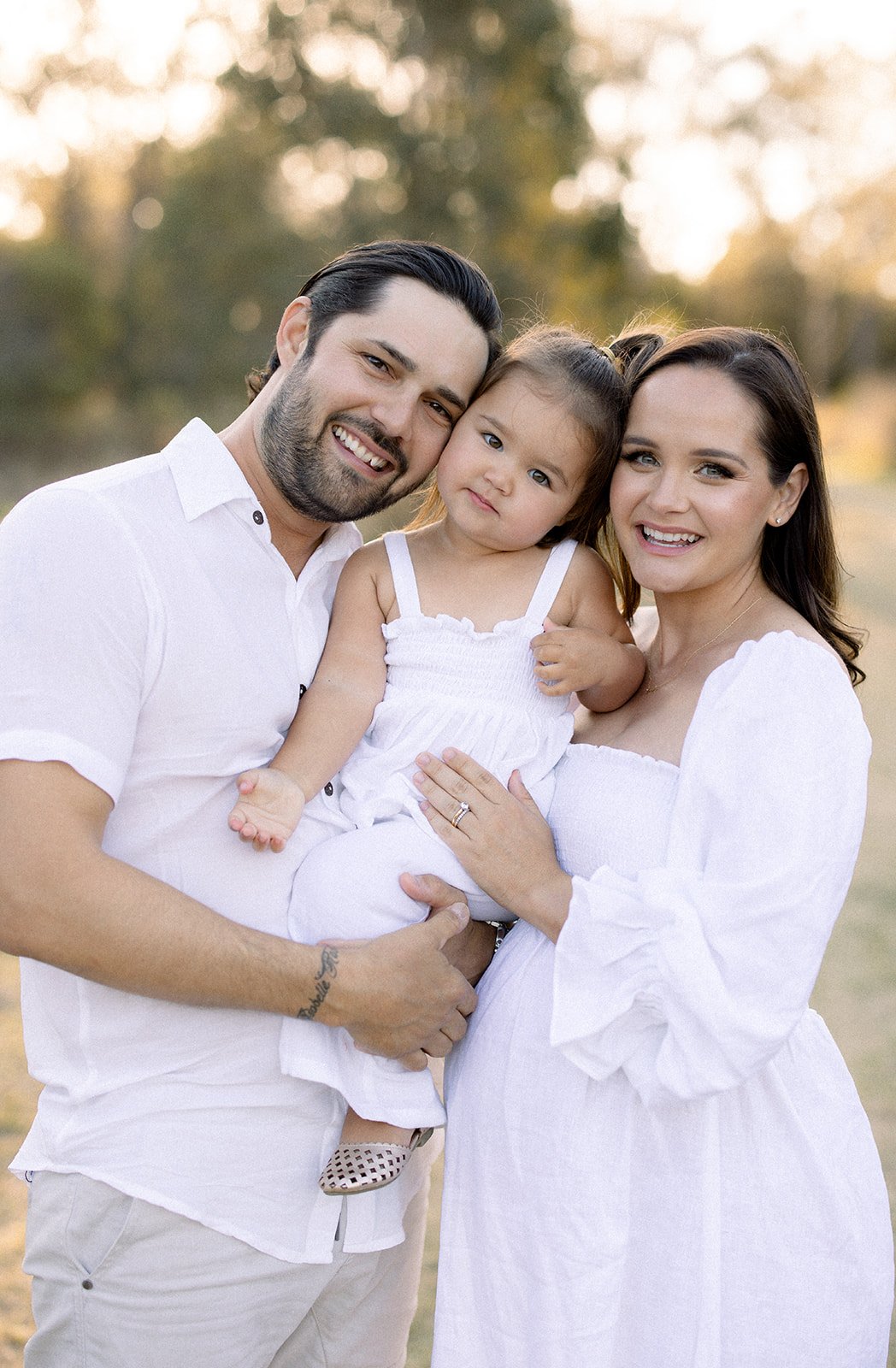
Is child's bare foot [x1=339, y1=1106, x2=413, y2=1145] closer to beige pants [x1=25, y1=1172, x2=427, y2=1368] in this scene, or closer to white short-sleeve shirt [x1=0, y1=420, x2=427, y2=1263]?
white short-sleeve shirt [x1=0, y1=420, x2=427, y2=1263]

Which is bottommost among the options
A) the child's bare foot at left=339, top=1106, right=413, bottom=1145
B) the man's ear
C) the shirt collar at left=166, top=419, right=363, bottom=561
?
the child's bare foot at left=339, top=1106, right=413, bottom=1145

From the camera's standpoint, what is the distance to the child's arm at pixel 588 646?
8.34 feet

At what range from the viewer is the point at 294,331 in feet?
8.72

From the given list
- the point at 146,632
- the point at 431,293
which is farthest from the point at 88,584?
the point at 431,293

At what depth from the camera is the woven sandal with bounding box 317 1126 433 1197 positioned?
2.19 m

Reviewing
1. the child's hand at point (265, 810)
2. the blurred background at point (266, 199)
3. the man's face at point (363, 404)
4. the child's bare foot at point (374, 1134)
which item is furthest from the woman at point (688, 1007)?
the blurred background at point (266, 199)

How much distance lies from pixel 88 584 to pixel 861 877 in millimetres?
7176

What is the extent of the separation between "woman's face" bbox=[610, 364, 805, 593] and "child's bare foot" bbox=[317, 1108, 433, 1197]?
1.20 metres

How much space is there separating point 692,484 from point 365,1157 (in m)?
1.44

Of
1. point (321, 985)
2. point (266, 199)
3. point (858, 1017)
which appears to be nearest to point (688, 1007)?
point (321, 985)

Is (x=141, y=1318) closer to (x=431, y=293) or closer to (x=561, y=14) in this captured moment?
(x=431, y=293)

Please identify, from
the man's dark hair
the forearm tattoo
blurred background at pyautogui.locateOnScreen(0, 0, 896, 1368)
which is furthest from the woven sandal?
blurred background at pyautogui.locateOnScreen(0, 0, 896, 1368)

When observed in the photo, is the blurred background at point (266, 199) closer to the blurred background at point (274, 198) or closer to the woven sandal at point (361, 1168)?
the blurred background at point (274, 198)

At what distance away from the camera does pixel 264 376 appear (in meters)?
2.88
